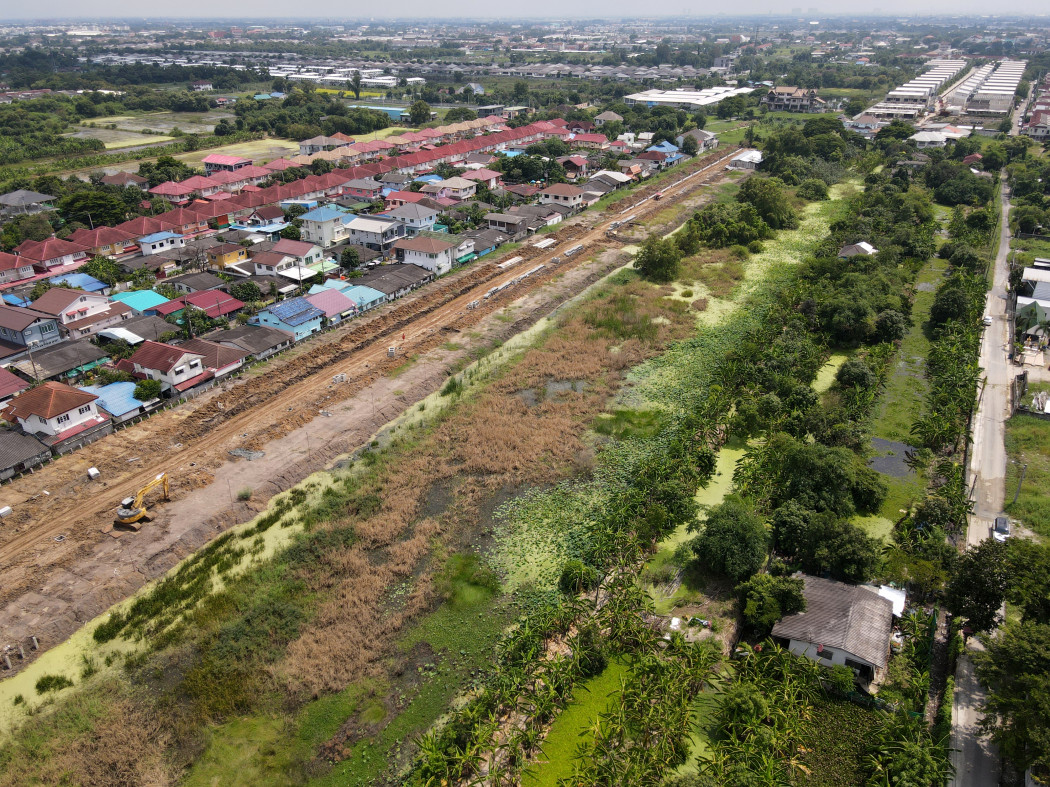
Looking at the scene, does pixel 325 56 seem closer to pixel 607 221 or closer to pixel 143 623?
pixel 607 221

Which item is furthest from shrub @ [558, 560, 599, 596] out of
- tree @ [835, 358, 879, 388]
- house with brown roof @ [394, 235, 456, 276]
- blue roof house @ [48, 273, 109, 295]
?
blue roof house @ [48, 273, 109, 295]

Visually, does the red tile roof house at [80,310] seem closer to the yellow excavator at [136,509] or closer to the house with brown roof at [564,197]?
the yellow excavator at [136,509]

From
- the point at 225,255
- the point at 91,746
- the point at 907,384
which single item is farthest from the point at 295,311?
the point at 907,384

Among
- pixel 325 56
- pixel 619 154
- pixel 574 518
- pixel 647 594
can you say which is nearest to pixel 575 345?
pixel 574 518

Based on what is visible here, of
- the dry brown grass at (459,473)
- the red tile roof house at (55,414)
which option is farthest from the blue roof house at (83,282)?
the dry brown grass at (459,473)

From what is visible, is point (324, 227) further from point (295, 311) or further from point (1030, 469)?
point (1030, 469)

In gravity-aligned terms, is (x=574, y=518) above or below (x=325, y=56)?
below
